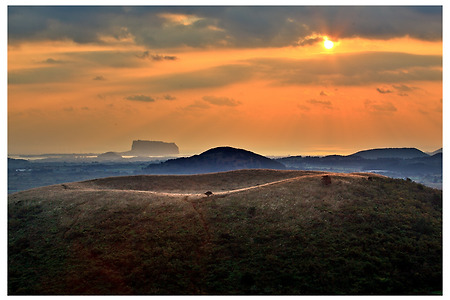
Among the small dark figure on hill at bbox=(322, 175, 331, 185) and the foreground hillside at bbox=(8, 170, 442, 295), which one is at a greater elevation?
the small dark figure on hill at bbox=(322, 175, 331, 185)

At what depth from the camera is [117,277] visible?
39812mm

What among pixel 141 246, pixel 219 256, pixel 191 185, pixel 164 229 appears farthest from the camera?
pixel 191 185

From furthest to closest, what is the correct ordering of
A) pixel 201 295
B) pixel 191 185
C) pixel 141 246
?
pixel 191 185 < pixel 141 246 < pixel 201 295

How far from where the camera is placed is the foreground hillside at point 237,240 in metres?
38.0

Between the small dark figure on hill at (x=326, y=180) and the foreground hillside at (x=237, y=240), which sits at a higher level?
the small dark figure on hill at (x=326, y=180)

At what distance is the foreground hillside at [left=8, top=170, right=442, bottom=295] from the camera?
38.0 meters

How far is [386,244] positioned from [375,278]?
23.2ft

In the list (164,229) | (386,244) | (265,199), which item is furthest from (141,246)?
(386,244)

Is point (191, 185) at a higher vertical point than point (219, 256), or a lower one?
higher

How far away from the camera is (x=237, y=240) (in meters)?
45.6

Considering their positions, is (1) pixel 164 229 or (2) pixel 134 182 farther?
(2) pixel 134 182

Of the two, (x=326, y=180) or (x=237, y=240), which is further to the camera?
(x=326, y=180)

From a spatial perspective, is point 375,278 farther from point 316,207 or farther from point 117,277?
point 117,277

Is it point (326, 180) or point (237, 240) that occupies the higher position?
point (326, 180)
